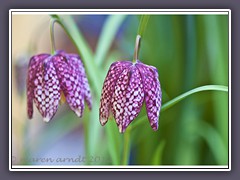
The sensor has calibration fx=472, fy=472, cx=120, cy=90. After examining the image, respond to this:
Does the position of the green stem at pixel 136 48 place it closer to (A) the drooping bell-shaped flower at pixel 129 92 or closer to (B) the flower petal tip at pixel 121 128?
(A) the drooping bell-shaped flower at pixel 129 92

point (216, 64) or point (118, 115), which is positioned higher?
point (216, 64)

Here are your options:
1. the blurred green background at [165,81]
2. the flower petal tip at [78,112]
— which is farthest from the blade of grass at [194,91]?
the flower petal tip at [78,112]

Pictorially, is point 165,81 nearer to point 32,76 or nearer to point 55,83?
point 55,83

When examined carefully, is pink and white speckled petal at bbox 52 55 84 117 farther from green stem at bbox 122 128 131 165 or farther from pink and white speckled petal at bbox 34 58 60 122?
green stem at bbox 122 128 131 165

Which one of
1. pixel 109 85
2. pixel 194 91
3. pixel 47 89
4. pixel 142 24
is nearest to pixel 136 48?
pixel 142 24
